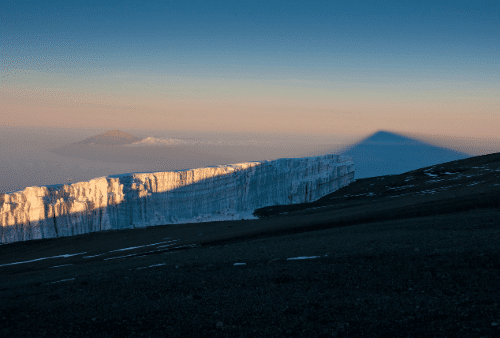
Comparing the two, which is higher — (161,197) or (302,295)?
(161,197)

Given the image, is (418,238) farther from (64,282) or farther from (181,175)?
(181,175)

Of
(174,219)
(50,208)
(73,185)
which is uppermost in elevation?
(73,185)

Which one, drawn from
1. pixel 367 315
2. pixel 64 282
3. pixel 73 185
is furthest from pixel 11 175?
pixel 367 315

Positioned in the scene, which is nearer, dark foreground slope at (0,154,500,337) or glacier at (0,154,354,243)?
dark foreground slope at (0,154,500,337)

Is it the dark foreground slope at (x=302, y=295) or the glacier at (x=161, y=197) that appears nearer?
the dark foreground slope at (x=302, y=295)

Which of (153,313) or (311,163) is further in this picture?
(311,163)

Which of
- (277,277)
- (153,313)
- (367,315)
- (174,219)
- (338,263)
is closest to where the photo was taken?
(367,315)

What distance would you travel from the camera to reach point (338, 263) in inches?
512

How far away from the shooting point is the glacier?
152 feet

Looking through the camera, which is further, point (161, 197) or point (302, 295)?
point (161, 197)

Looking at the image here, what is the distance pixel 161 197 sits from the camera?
56.7m

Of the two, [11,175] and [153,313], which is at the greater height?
[11,175]

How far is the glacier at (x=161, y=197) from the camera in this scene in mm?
46219

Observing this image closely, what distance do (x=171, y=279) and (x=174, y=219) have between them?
1757 inches
